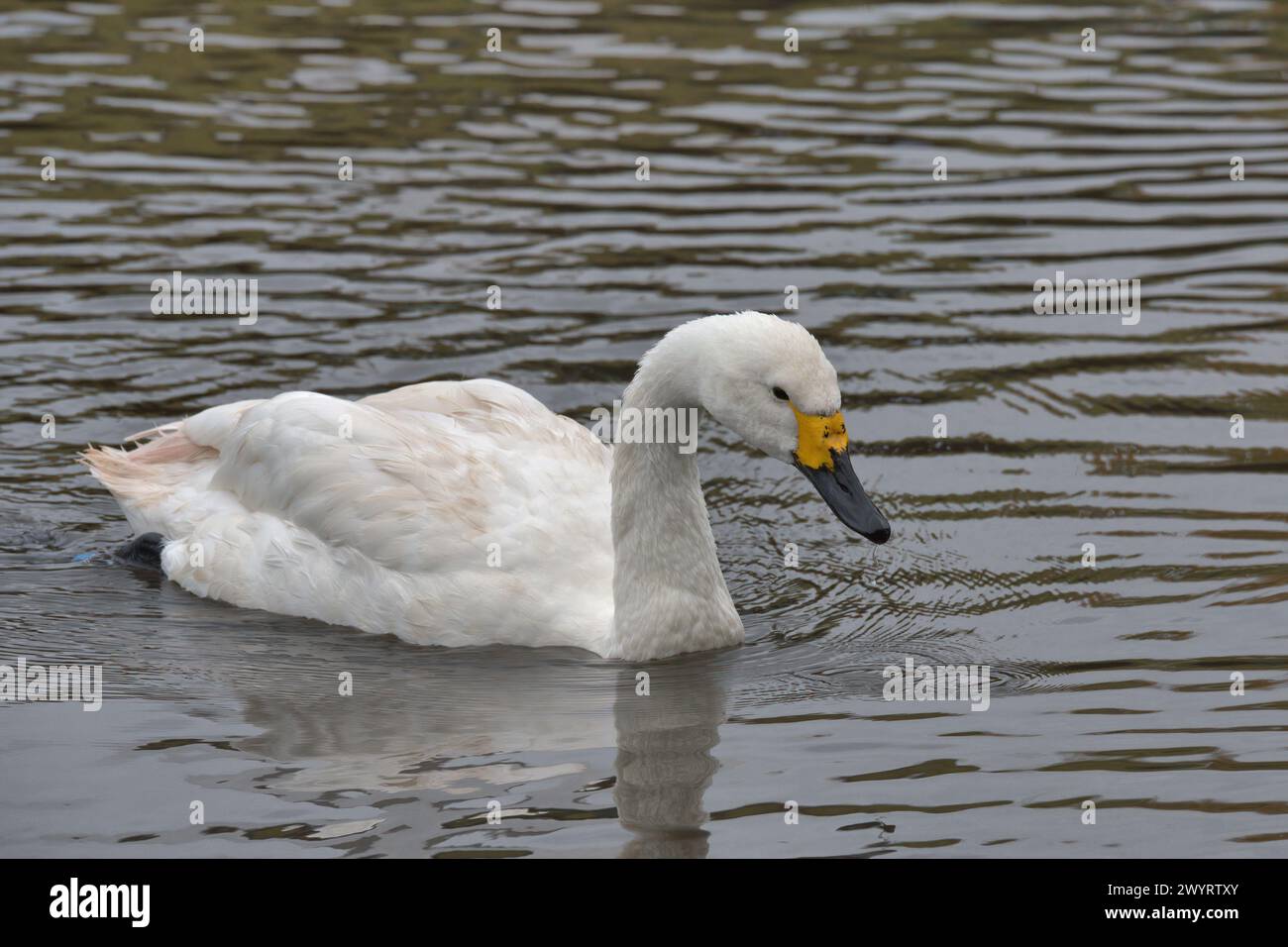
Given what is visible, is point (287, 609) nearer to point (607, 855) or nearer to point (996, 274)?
point (607, 855)

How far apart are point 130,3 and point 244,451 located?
11.5 metres

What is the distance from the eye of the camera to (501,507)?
30.7 feet

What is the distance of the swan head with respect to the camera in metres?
8.27

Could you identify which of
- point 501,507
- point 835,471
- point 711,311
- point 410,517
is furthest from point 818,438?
point 711,311

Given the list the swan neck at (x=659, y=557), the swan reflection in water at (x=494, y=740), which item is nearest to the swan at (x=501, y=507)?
the swan neck at (x=659, y=557)

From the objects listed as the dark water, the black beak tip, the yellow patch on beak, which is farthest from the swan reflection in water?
the yellow patch on beak

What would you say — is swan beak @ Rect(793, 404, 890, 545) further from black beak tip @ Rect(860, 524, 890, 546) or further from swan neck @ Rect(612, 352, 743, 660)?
swan neck @ Rect(612, 352, 743, 660)

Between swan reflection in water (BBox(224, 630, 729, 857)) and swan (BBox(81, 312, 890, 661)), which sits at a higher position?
swan (BBox(81, 312, 890, 661))

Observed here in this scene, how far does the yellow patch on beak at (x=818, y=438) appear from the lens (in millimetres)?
8352

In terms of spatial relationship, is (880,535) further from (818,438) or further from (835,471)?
(818,438)

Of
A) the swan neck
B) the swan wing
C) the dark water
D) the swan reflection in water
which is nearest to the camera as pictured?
the swan reflection in water

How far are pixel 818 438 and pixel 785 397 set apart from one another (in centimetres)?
21

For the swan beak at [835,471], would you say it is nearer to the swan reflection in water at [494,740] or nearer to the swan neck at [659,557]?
the swan neck at [659,557]
